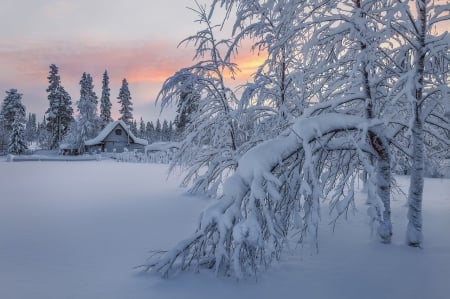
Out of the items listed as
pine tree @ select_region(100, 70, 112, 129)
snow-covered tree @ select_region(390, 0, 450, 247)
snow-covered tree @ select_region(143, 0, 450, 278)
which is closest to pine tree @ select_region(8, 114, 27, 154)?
pine tree @ select_region(100, 70, 112, 129)

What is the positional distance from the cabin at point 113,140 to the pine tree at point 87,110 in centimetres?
243

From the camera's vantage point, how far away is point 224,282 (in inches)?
158

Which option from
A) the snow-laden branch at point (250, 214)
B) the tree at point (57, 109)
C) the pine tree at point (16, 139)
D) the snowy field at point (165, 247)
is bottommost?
the snowy field at point (165, 247)

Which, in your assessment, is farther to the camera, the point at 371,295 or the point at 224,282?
the point at 224,282

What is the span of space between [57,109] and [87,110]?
4522 millimetres

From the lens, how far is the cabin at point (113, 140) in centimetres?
4888

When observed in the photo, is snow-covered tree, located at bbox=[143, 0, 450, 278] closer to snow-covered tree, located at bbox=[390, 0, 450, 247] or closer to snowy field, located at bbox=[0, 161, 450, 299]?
snow-covered tree, located at bbox=[390, 0, 450, 247]

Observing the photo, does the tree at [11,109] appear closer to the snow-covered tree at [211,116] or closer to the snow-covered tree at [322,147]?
the snow-covered tree at [211,116]

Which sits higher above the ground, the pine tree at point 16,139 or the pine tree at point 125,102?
the pine tree at point 125,102

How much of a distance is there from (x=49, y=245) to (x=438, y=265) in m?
5.68

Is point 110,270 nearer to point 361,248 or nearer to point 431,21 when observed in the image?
point 361,248

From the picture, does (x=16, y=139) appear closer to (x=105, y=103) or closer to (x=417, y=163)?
(x=105, y=103)

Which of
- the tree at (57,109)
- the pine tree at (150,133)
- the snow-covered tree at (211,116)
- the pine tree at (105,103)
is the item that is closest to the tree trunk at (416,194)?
the snow-covered tree at (211,116)

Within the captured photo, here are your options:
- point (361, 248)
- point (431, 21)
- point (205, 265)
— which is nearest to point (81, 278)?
point (205, 265)
